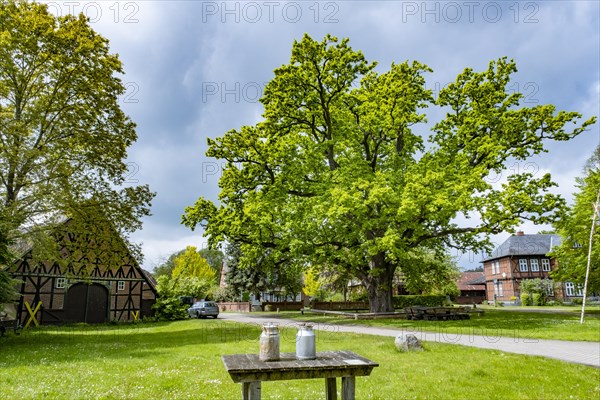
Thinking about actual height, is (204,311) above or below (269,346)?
below

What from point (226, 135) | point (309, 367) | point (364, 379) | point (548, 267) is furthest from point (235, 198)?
point (548, 267)

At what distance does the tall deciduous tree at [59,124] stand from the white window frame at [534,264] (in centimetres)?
5698

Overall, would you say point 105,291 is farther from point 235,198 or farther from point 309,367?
point 309,367

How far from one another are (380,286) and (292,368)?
21172mm

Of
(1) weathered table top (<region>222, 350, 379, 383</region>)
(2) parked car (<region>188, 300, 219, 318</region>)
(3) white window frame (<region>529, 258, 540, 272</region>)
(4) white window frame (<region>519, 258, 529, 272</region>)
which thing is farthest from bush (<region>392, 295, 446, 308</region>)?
(1) weathered table top (<region>222, 350, 379, 383</region>)

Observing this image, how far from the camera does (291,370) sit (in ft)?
15.0

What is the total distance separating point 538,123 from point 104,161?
23.3 meters

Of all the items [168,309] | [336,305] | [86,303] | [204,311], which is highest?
[86,303]

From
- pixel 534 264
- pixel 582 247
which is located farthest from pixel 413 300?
pixel 534 264

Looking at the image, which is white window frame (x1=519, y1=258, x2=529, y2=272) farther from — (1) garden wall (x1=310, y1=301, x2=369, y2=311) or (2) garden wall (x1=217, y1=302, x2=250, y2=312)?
(2) garden wall (x1=217, y1=302, x2=250, y2=312)

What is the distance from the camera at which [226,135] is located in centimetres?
2398

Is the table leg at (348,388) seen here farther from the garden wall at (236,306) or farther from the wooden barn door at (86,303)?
the garden wall at (236,306)

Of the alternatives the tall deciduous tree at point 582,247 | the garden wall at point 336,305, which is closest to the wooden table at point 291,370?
the tall deciduous tree at point 582,247

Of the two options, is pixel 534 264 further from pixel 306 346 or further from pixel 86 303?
pixel 306 346
